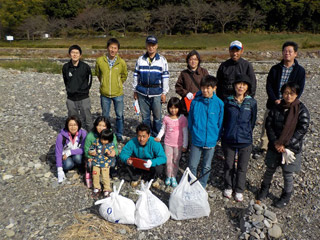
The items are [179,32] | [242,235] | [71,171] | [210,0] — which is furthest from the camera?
[210,0]

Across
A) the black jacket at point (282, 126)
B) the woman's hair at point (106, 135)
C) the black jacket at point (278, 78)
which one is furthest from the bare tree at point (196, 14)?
the black jacket at point (282, 126)

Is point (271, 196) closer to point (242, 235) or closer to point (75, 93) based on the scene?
point (242, 235)

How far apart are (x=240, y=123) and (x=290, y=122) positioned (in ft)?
2.36

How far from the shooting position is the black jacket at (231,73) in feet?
15.8

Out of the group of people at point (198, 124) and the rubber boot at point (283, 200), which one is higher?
the group of people at point (198, 124)

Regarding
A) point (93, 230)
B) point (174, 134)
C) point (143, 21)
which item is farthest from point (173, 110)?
point (143, 21)

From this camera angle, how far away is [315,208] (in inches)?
170

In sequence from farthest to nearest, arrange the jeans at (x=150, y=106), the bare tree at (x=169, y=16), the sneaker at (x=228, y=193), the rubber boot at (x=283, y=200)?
the bare tree at (x=169, y=16), the jeans at (x=150, y=106), the sneaker at (x=228, y=193), the rubber boot at (x=283, y=200)

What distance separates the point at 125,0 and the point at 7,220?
208 ft

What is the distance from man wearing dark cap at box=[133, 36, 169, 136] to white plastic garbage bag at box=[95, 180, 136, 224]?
2.43m

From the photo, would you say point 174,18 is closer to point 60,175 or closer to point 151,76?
point 151,76

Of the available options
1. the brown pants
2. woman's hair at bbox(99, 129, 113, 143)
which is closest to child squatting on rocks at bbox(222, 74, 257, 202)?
woman's hair at bbox(99, 129, 113, 143)

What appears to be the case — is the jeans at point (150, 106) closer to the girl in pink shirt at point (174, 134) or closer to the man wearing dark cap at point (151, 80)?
the man wearing dark cap at point (151, 80)

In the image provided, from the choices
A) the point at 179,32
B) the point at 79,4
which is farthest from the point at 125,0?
the point at 179,32
